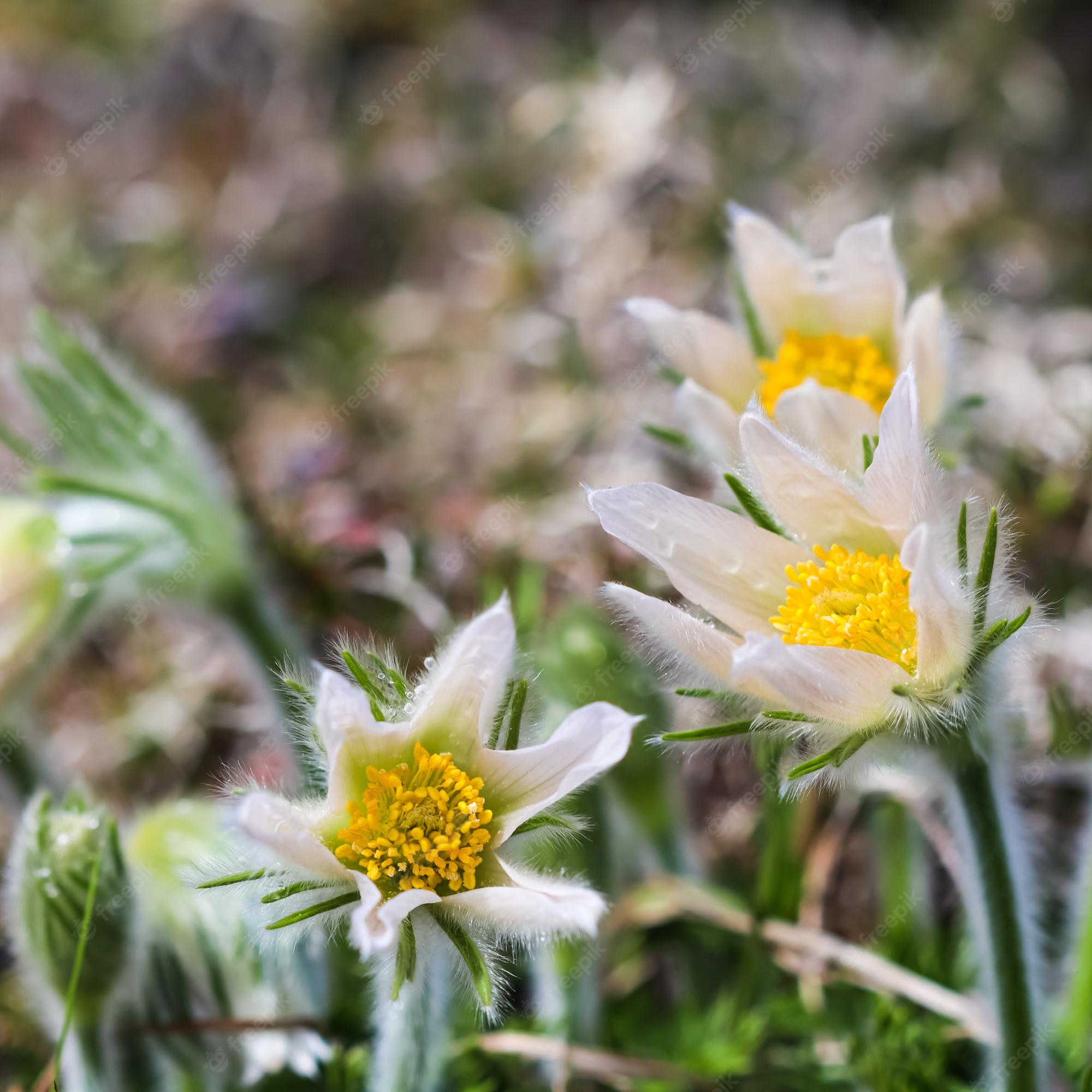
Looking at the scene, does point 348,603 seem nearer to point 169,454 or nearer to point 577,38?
point 169,454

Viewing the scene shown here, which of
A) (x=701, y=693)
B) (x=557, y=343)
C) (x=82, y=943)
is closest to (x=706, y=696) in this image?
(x=701, y=693)

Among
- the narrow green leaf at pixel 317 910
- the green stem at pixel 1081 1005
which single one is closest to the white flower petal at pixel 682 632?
the narrow green leaf at pixel 317 910

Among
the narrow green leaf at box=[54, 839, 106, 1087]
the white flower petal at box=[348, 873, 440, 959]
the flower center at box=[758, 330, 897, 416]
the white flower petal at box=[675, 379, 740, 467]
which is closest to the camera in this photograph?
the white flower petal at box=[348, 873, 440, 959]

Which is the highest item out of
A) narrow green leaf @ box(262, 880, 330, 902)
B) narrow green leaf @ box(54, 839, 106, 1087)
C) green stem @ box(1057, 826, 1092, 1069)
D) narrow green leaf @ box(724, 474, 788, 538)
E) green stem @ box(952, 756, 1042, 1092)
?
narrow green leaf @ box(724, 474, 788, 538)

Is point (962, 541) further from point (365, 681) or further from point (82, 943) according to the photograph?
point (82, 943)

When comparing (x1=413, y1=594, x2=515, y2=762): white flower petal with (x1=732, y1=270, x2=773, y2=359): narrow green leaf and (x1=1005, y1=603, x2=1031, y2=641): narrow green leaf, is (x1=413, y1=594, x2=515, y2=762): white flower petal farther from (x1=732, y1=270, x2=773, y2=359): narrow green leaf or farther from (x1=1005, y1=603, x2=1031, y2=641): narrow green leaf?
(x1=732, y1=270, x2=773, y2=359): narrow green leaf

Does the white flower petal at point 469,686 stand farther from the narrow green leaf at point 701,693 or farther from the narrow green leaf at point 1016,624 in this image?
the narrow green leaf at point 1016,624

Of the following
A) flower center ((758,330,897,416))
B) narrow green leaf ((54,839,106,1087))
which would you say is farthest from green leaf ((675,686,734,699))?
narrow green leaf ((54,839,106,1087))
